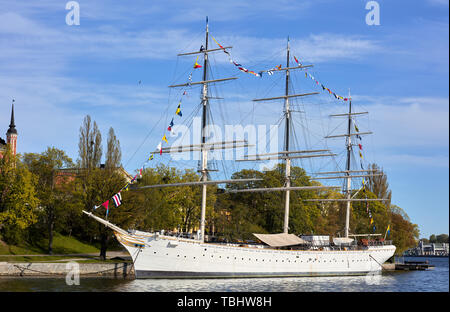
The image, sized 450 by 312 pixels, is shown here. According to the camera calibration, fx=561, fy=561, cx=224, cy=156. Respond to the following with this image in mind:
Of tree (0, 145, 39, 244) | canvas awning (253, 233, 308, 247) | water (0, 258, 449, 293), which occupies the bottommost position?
water (0, 258, 449, 293)

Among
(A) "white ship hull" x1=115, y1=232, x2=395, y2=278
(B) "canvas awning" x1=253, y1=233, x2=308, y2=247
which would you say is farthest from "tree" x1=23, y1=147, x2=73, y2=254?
(B) "canvas awning" x1=253, y1=233, x2=308, y2=247

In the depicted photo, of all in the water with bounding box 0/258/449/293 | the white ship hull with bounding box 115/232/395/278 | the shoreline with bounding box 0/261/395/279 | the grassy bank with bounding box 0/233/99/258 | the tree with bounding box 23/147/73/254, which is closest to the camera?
the water with bounding box 0/258/449/293

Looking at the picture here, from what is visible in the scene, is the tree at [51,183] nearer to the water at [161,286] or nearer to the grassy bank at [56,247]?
the grassy bank at [56,247]

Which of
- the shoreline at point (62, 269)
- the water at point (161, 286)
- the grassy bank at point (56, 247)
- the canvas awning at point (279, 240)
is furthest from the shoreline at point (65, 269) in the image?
the canvas awning at point (279, 240)

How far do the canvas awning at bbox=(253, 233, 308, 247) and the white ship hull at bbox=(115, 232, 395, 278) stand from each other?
0.92 m

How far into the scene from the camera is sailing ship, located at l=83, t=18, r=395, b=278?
4994cm

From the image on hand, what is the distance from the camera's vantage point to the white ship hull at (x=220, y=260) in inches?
1961

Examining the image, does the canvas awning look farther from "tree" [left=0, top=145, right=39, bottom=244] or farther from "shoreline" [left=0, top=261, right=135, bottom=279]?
"tree" [left=0, top=145, right=39, bottom=244]

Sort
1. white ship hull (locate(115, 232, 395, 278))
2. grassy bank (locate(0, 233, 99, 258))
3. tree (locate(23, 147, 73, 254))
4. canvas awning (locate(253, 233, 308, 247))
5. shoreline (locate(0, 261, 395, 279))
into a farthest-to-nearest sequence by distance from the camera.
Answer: tree (locate(23, 147, 73, 254))
canvas awning (locate(253, 233, 308, 247))
grassy bank (locate(0, 233, 99, 258))
white ship hull (locate(115, 232, 395, 278))
shoreline (locate(0, 261, 395, 279))

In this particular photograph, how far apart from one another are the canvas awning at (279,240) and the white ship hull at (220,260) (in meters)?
0.92

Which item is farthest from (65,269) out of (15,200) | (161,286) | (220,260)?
(220,260)

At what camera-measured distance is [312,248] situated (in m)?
65.4
